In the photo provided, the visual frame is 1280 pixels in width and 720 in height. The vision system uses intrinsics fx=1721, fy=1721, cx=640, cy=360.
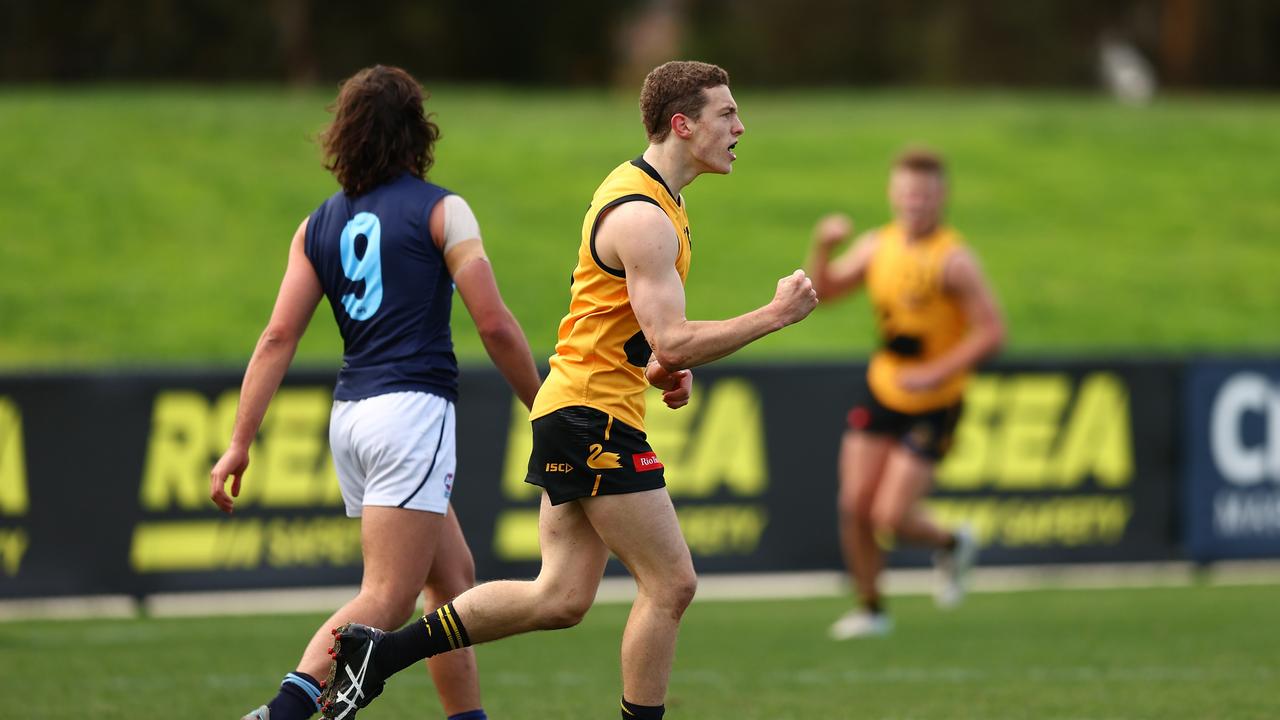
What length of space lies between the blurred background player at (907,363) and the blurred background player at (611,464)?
4319 mm

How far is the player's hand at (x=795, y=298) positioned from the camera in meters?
4.95

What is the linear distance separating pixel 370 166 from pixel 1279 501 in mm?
9422

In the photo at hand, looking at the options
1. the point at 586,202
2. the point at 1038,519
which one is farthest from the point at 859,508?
the point at 586,202

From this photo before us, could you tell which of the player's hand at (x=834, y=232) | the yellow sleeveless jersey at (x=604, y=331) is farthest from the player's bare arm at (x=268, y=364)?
the player's hand at (x=834, y=232)

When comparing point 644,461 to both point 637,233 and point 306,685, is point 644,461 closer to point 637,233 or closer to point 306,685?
point 637,233

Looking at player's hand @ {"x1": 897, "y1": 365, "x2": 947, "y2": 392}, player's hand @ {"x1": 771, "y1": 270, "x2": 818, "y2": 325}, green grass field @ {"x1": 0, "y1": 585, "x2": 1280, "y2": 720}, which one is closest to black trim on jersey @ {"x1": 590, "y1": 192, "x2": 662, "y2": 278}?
player's hand @ {"x1": 771, "y1": 270, "x2": 818, "y2": 325}

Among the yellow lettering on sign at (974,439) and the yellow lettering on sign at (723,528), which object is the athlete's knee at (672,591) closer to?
the yellow lettering on sign at (723,528)

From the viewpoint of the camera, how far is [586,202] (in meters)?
22.8

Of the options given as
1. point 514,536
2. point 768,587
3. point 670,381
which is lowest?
point 768,587

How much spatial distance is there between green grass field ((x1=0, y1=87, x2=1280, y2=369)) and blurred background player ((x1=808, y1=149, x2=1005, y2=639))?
8524 mm

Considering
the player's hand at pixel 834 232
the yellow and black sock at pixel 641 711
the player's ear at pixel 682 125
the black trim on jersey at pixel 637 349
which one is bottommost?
the yellow and black sock at pixel 641 711

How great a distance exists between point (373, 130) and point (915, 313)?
505cm

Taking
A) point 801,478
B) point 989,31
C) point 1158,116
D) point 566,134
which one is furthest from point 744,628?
point 989,31

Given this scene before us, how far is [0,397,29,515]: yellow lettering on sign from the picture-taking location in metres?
10.9
